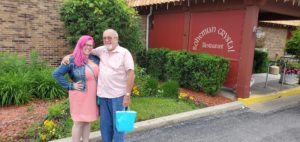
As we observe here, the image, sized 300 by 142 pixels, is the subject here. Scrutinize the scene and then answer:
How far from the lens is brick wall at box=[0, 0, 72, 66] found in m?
7.92

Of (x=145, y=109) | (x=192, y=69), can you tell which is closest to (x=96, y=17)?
(x=145, y=109)

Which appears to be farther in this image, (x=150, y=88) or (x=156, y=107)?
(x=150, y=88)

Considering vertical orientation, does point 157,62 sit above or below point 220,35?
below

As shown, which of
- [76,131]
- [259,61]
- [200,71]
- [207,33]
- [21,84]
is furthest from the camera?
[259,61]

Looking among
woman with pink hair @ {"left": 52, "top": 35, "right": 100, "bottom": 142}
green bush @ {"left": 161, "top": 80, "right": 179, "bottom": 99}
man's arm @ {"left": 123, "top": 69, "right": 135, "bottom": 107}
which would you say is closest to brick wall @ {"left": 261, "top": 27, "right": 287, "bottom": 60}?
green bush @ {"left": 161, "top": 80, "right": 179, "bottom": 99}

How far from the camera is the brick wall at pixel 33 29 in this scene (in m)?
7.92

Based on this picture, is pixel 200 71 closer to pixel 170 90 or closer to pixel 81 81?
pixel 170 90

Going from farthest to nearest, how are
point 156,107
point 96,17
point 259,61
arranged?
point 259,61 < point 96,17 < point 156,107

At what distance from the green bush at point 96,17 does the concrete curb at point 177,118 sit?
8.78ft

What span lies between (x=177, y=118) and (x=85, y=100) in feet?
8.53

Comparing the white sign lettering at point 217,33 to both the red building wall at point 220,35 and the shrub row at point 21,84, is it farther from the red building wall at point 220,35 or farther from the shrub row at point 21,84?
the shrub row at point 21,84

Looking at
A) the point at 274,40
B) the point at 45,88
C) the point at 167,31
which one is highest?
the point at 167,31

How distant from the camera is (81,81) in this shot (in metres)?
3.56

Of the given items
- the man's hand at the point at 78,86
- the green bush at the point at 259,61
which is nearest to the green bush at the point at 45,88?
the man's hand at the point at 78,86
